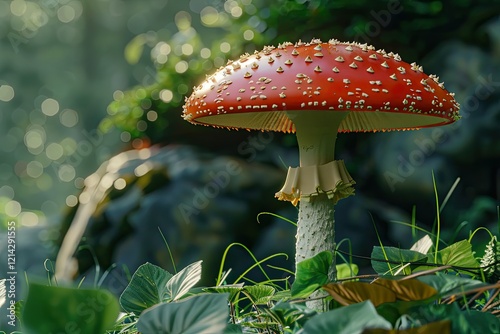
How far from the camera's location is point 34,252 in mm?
2801

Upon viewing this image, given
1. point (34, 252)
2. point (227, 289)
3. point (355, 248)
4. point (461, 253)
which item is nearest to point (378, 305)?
point (227, 289)

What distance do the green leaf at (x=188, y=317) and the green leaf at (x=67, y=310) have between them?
0.14 ft

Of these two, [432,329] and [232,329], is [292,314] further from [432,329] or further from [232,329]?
[432,329]

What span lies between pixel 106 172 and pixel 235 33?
1.01 m

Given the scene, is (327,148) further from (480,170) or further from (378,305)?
(480,170)

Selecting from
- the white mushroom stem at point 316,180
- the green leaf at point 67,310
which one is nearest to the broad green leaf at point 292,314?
the green leaf at point 67,310

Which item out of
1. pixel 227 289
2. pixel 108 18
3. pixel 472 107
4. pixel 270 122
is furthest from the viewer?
pixel 108 18

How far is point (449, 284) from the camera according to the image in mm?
679

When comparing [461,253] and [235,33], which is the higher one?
[235,33]

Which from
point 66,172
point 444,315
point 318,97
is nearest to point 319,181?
point 318,97

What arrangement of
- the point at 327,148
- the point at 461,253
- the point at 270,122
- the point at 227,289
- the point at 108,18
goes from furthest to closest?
the point at 108,18
the point at 270,122
the point at 327,148
the point at 461,253
the point at 227,289

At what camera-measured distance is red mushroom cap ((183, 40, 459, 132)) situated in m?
0.90

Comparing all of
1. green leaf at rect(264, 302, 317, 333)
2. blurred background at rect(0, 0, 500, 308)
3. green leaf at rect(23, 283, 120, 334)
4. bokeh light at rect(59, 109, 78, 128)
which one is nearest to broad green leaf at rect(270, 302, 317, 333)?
green leaf at rect(264, 302, 317, 333)

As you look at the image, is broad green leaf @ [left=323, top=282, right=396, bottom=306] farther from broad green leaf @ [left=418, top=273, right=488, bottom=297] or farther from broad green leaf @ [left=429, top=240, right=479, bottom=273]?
broad green leaf @ [left=429, top=240, right=479, bottom=273]
